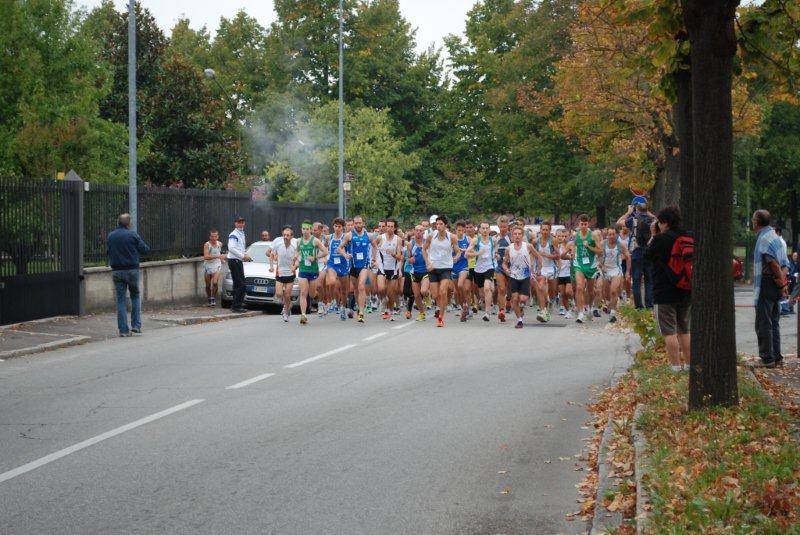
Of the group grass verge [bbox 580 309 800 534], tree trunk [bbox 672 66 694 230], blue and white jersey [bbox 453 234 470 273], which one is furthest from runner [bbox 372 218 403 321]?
grass verge [bbox 580 309 800 534]

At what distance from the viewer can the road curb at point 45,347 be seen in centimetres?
1561

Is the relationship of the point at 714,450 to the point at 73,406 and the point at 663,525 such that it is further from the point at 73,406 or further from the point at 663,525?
the point at 73,406

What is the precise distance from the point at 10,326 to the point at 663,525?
15.0m

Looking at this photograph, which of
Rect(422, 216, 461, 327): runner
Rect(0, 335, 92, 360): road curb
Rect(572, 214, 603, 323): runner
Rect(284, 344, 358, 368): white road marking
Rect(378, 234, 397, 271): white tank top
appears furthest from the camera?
Rect(378, 234, 397, 271): white tank top

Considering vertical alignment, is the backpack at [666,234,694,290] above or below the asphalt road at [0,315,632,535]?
above

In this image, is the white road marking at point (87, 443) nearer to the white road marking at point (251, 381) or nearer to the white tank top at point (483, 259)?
the white road marking at point (251, 381)

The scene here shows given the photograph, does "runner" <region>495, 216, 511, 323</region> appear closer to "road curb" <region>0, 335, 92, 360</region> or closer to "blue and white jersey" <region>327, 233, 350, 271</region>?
"blue and white jersey" <region>327, 233, 350, 271</region>

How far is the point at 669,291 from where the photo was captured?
11.4 m

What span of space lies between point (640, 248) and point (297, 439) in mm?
12544

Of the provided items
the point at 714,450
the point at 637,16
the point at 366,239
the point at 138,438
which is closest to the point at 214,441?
the point at 138,438

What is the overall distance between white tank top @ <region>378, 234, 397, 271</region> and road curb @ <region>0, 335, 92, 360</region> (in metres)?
7.14

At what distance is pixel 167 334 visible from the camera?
1938cm

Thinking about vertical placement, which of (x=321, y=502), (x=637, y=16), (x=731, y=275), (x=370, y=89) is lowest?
(x=321, y=502)

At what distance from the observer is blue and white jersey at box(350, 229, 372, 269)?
2220 centimetres
